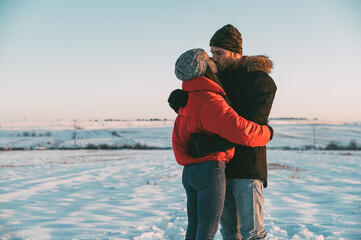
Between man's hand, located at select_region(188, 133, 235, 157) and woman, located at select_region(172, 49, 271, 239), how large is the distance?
0.05m

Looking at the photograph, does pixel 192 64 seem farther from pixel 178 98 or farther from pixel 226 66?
pixel 226 66

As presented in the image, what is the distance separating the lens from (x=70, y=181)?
8.48 m

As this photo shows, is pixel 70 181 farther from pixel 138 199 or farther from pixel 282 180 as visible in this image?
pixel 282 180

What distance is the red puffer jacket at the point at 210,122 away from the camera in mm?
1739

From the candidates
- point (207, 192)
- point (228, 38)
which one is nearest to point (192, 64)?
point (228, 38)

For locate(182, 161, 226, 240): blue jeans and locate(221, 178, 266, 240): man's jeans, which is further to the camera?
locate(221, 178, 266, 240): man's jeans

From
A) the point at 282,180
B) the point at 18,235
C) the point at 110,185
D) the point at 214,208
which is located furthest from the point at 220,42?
the point at 282,180

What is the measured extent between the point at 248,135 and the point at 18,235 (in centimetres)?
339

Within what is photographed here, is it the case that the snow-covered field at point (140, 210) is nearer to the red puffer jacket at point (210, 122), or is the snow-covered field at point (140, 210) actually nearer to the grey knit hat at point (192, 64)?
the red puffer jacket at point (210, 122)

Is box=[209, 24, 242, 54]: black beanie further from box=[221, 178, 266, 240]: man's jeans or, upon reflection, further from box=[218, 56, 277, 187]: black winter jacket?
box=[221, 178, 266, 240]: man's jeans

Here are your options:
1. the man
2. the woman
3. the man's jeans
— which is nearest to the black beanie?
the man

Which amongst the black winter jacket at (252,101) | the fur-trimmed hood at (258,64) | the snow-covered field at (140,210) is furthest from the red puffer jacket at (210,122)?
the snow-covered field at (140,210)

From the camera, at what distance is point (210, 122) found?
1.75 m

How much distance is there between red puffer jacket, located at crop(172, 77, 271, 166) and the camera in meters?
1.74
